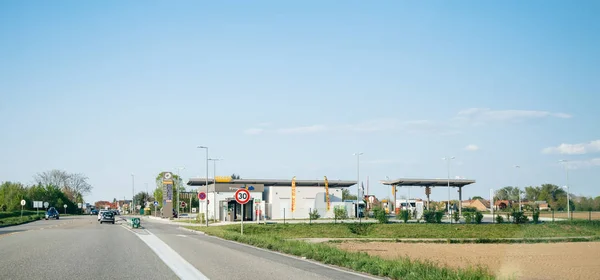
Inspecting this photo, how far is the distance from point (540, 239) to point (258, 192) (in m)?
43.3

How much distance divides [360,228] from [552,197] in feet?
286

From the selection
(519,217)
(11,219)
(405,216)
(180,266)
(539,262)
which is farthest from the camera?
(11,219)

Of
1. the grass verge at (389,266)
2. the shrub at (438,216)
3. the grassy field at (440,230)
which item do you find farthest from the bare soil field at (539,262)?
the shrub at (438,216)

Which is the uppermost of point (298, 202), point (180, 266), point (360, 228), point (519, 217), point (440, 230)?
point (180, 266)

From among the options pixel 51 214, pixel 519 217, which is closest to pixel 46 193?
pixel 51 214

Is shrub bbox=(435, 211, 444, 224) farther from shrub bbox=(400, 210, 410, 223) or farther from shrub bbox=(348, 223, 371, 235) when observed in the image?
shrub bbox=(348, 223, 371, 235)

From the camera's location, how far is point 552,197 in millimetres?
127188

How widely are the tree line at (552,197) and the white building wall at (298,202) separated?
28.5 m

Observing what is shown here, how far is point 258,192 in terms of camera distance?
267 feet

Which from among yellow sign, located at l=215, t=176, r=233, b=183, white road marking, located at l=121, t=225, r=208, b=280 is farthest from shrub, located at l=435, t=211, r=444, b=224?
white road marking, located at l=121, t=225, r=208, b=280

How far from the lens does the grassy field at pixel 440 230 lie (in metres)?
51.1

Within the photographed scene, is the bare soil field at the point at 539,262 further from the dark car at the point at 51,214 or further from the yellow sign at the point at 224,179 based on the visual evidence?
the dark car at the point at 51,214

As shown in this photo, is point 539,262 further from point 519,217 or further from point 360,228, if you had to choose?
point 519,217

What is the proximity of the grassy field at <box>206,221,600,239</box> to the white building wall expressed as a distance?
25.4m
